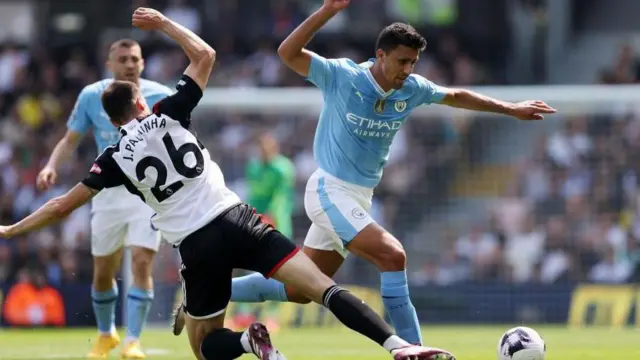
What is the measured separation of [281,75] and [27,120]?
433 cm

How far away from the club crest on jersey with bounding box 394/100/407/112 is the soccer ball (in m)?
1.81

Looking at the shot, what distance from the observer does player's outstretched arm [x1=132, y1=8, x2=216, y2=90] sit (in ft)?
28.2

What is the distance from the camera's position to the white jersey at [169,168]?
8500 millimetres

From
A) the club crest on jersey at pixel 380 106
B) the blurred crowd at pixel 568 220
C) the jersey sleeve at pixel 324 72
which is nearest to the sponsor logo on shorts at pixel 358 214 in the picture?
the club crest on jersey at pixel 380 106

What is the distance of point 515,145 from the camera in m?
18.8

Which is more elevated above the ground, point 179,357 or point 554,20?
point 554,20

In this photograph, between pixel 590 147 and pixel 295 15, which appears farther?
pixel 295 15

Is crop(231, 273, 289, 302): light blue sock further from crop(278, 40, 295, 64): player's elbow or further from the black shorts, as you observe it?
crop(278, 40, 295, 64): player's elbow

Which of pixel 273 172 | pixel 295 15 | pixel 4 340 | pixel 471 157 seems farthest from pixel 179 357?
pixel 295 15

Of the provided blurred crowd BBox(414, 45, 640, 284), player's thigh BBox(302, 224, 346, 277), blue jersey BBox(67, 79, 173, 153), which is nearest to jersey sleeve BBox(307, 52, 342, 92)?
player's thigh BBox(302, 224, 346, 277)

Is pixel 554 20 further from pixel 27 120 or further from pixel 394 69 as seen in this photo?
pixel 394 69

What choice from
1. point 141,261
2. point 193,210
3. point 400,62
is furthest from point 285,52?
point 141,261

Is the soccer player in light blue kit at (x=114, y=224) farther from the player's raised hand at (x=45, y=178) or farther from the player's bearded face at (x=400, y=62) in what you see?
the player's bearded face at (x=400, y=62)

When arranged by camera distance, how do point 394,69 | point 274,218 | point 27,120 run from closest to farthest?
point 394,69 → point 274,218 → point 27,120
